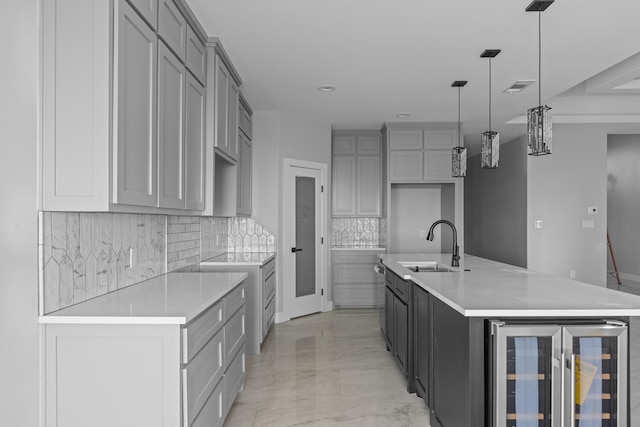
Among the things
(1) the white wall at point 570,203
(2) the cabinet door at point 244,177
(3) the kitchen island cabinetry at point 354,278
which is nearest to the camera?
(2) the cabinet door at point 244,177

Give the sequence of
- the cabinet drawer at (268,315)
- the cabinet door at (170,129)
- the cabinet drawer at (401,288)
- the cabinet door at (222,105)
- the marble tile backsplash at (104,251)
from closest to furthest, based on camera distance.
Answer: the marble tile backsplash at (104,251), the cabinet door at (170,129), the cabinet drawer at (401,288), the cabinet door at (222,105), the cabinet drawer at (268,315)

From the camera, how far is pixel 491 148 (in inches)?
138

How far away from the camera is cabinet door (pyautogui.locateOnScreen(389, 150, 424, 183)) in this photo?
254 inches

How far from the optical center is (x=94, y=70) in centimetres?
183

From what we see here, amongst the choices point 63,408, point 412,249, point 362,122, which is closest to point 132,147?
point 63,408

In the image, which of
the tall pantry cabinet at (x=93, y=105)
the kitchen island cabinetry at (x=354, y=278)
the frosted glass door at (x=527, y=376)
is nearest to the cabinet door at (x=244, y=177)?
the kitchen island cabinetry at (x=354, y=278)

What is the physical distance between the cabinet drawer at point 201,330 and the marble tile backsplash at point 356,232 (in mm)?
4599

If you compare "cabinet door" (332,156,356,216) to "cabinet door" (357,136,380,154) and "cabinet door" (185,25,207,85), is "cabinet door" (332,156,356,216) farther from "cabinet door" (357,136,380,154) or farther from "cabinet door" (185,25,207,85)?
"cabinet door" (185,25,207,85)

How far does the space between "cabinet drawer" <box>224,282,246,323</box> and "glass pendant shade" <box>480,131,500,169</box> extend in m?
2.15

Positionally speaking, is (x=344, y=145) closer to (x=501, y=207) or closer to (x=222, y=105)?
(x=501, y=207)

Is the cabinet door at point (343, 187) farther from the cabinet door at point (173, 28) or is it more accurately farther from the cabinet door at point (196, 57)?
the cabinet door at point (173, 28)

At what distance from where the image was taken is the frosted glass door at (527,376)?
2.01 meters

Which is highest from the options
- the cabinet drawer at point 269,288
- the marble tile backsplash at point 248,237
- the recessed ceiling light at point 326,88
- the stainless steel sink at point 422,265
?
the recessed ceiling light at point 326,88

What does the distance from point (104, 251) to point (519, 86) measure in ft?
14.0
